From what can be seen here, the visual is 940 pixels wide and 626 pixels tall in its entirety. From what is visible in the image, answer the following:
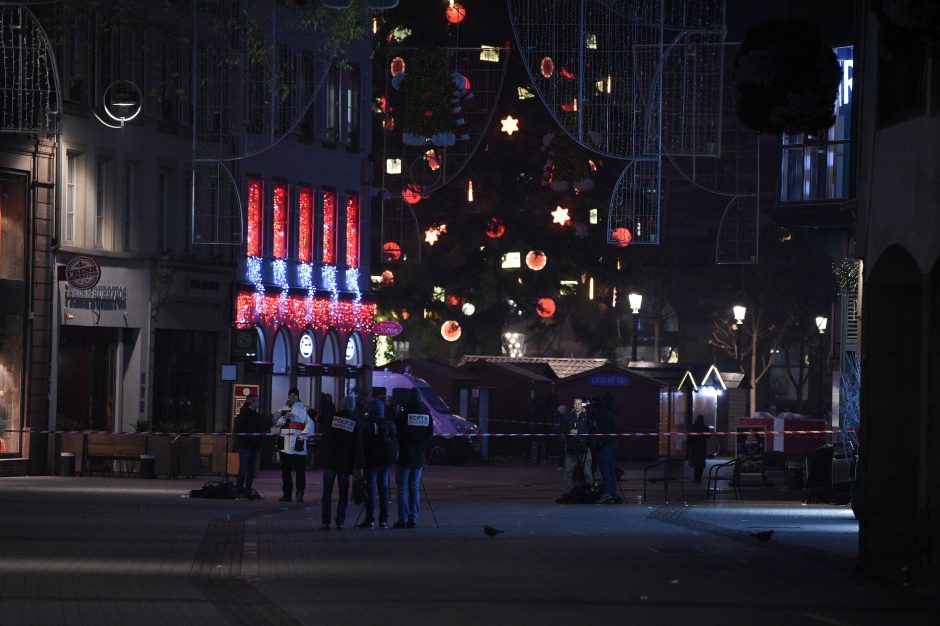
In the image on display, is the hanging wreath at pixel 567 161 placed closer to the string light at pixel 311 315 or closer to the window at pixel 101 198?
the string light at pixel 311 315

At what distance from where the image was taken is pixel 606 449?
33062 millimetres

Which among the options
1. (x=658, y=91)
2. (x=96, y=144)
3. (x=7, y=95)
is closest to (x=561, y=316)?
(x=96, y=144)

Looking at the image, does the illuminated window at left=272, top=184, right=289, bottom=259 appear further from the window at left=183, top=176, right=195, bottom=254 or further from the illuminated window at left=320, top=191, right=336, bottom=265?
the window at left=183, top=176, right=195, bottom=254

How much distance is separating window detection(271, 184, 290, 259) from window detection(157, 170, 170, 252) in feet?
18.4

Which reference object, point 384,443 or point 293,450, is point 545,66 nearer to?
point 293,450

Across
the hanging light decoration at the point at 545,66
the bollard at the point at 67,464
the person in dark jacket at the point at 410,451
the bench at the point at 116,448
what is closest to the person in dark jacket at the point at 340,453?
the person in dark jacket at the point at 410,451

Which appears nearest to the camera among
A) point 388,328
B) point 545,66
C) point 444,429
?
point 545,66

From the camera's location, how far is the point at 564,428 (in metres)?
37.0

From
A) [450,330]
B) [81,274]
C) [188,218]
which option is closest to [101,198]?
[81,274]

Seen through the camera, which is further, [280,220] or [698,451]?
[280,220]

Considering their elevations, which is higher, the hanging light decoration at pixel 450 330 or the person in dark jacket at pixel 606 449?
the hanging light decoration at pixel 450 330

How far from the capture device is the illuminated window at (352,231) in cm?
5638

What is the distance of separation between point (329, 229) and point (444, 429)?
7.60m

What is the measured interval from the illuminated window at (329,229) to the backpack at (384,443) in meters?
29.8
